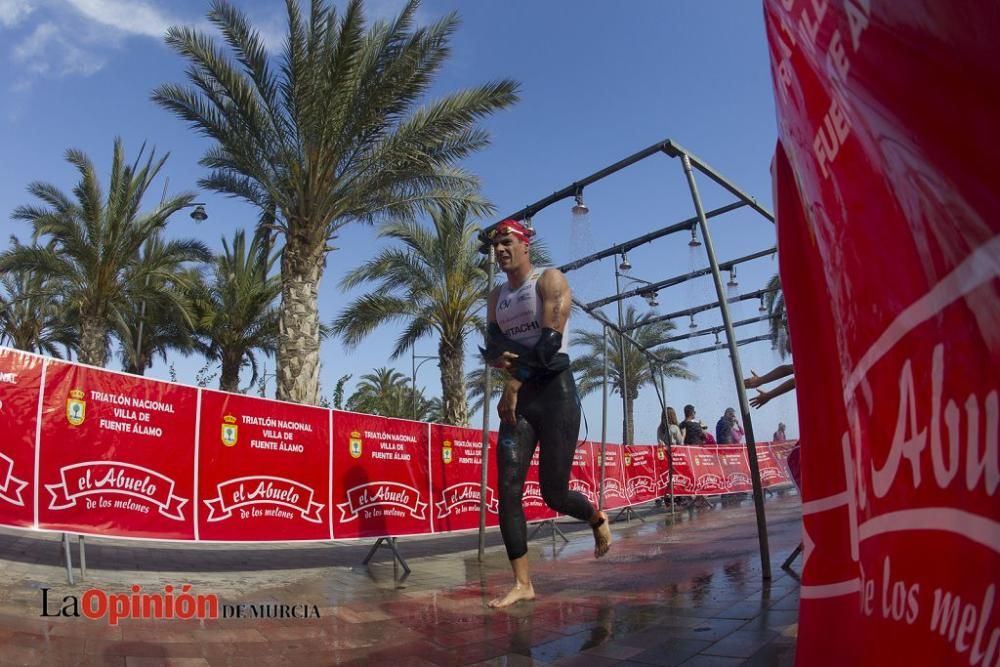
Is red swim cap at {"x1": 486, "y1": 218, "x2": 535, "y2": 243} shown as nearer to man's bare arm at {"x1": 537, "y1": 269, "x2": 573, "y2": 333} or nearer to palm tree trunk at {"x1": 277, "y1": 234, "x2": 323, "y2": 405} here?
man's bare arm at {"x1": 537, "y1": 269, "x2": 573, "y2": 333}

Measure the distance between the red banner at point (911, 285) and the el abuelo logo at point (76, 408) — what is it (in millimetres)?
4633

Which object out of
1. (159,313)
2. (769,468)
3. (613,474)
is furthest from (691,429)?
(159,313)

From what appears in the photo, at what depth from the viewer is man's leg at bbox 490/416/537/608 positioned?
3631 mm

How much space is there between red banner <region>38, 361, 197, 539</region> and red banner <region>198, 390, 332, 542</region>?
5.9 inches

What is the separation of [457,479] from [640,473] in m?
6.20

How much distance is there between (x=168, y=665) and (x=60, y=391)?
265cm

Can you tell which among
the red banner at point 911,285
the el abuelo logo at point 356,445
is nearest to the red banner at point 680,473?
the el abuelo logo at point 356,445

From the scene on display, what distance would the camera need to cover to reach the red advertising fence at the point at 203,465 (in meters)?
4.11

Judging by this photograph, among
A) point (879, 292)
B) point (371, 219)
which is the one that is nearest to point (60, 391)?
point (879, 292)

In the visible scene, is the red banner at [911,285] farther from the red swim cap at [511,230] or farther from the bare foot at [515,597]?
the red swim cap at [511,230]

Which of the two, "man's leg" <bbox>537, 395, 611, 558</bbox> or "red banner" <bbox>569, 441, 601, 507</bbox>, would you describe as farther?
"red banner" <bbox>569, 441, 601, 507</bbox>

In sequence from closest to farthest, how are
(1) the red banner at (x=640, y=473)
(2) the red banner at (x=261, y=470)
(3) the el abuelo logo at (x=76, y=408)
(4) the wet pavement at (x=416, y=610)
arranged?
(4) the wet pavement at (x=416, y=610), (3) the el abuelo logo at (x=76, y=408), (2) the red banner at (x=261, y=470), (1) the red banner at (x=640, y=473)

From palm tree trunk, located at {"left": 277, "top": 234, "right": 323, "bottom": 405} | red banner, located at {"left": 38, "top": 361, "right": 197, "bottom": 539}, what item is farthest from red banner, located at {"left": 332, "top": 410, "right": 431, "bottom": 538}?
palm tree trunk, located at {"left": 277, "top": 234, "right": 323, "bottom": 405}

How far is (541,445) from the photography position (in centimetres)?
369
